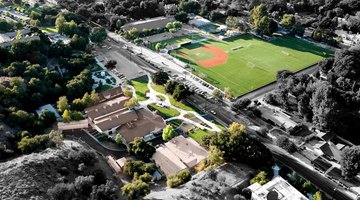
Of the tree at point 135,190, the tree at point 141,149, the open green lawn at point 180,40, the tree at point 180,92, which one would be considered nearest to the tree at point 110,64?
the open green lawn at point 180,40

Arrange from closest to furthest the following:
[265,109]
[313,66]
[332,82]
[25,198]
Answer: [25,198] < [265,109] < [332,82] < [313,66]

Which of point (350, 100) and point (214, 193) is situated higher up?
point (350, 100)

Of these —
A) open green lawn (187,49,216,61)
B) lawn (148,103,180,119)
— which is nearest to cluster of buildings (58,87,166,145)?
lawn (148,103,180,119)

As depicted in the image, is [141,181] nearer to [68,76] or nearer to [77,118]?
[77,118]

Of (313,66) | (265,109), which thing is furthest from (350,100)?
(313,66)

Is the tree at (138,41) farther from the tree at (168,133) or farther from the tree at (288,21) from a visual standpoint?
the tree at (288,21)

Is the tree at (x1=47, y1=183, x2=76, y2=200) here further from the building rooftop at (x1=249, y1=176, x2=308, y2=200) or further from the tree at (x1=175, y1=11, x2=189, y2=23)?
the tree at (x1=175, y1=11, x2=189, y2=23)
